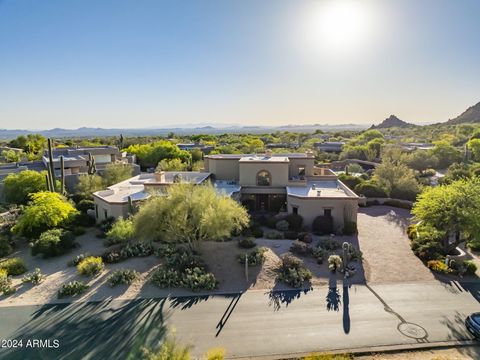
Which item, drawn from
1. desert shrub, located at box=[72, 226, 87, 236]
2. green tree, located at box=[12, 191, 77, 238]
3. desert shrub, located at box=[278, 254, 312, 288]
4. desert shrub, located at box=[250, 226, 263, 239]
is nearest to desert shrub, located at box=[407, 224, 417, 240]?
desert shrub, located at box=[278, 254, 312, 288]

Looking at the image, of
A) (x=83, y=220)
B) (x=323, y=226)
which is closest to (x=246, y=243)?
(x=323, y=226)

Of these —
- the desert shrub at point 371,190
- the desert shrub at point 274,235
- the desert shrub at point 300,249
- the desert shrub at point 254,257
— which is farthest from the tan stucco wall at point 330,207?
the desert shrub at point 371,190

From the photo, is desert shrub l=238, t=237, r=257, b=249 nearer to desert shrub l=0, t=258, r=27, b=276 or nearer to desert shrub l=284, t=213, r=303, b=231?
desert shrub l=284, t=213, r=303, b=231

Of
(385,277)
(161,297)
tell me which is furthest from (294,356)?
(385,277)

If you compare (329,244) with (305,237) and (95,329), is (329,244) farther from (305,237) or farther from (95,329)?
(95,329)

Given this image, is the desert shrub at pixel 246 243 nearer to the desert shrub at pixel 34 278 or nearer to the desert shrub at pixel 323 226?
the desert shrub at pixel 323 226

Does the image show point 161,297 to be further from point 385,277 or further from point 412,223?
point 412,223
